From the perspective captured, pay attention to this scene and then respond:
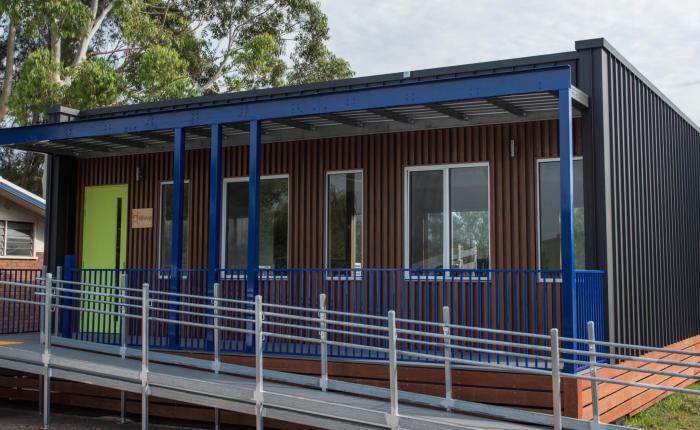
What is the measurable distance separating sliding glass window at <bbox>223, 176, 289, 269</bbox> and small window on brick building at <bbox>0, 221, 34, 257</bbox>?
8.26 m

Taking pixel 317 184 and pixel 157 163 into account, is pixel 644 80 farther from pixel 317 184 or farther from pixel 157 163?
pixel 157 163

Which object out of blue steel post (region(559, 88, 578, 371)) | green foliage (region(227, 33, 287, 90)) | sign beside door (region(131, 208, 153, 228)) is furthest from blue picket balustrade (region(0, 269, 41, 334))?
green foliage (region(227, 33, 287, 90))

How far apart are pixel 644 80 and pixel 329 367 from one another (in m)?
5.64

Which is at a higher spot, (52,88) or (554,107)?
(52,88)

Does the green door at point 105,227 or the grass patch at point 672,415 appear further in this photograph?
the green door at point 105,227

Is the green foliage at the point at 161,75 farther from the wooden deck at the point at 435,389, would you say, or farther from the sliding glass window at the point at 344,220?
the wooden deck at the point at 435,389

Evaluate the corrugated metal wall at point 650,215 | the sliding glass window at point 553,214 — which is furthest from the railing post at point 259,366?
the corrugated metal wall at point 650,215

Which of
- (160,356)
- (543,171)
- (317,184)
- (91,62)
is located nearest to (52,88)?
(91,62)

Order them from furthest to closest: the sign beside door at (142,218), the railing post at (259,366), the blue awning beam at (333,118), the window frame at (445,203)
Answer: the sign beside door at (142,218) < the window frame at (445,203) < the blue awning beam at (333,118) < the railing post at (259,366)

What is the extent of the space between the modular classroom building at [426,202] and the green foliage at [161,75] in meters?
10.5

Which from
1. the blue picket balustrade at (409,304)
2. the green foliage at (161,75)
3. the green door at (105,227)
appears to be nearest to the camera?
the blue picket balustrade at (409,304)

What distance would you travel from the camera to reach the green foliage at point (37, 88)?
21750 millimetres

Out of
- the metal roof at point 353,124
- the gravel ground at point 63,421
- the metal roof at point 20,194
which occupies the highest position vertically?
the metal roof at point 353,124

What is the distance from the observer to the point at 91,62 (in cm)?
2242
